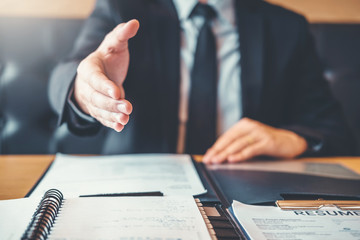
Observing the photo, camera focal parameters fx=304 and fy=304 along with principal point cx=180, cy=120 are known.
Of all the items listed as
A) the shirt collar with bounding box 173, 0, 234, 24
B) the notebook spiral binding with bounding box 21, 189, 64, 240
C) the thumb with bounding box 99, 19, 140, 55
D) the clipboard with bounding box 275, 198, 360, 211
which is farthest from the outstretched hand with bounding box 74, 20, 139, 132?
the shirt collar with bounding box 173, 0, 234, 24

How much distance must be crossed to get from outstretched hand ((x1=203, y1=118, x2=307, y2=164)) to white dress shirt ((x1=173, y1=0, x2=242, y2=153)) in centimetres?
17

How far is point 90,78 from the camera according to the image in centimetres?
41

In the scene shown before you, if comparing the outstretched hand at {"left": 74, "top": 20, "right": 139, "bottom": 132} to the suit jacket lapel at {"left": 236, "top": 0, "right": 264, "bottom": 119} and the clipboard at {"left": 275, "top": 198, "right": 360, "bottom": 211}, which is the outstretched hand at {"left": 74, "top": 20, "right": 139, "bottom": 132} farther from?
the suit jacket lapel at {"left": 236, "top": 0, "right": 264, "bottom": 119}

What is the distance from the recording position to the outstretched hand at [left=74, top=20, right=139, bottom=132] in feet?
1.21

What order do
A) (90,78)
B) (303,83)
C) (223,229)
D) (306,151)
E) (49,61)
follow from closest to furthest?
(223,229) < (90,78) < (306,151) < (303,83) < (49,61)

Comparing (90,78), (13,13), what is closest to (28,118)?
(13,13)

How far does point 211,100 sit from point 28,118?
22.9 inches

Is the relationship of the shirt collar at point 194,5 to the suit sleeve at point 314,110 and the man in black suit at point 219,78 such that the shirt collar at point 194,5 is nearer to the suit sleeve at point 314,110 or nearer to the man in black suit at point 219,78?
the man in black suit at point 219,78

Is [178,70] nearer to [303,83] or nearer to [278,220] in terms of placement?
[303,83]

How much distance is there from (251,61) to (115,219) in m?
0.60

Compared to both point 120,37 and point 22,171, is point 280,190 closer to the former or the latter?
point 120,37

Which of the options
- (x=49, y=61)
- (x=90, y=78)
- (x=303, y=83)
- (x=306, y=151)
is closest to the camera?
(x=90, y=78)

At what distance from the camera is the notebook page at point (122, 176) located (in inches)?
15.4

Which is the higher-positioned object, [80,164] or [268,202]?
[80,164]
